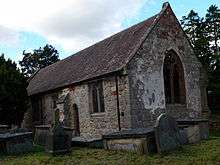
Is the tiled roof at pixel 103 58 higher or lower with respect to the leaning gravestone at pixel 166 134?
higher

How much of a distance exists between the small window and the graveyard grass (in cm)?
721

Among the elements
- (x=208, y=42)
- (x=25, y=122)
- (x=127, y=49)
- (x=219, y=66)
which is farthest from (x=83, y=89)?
(x=208, y=42)

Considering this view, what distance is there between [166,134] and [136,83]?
645 centimetres

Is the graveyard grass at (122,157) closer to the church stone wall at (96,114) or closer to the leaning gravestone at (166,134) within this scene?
the leaning gravestone at (166,134)

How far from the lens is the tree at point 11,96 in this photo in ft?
77.9

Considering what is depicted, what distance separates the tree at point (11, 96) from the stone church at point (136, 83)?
2409mm


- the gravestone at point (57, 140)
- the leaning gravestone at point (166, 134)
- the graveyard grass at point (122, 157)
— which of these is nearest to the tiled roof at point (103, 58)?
the gravestone at point (57, 140)

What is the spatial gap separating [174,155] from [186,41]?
12.1 metres

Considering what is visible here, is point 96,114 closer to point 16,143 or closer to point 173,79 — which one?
point 173,79

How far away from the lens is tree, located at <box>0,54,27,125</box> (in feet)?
77.9

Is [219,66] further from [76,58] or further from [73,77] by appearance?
[73,77]

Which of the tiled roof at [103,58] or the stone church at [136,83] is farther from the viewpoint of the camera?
the tiled roof at [103,58]

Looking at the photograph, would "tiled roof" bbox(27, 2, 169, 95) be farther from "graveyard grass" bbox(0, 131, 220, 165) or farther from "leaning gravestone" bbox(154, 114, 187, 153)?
"graveyard grass" bbox(0, 131, 220, 165)

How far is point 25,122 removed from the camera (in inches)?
1257
